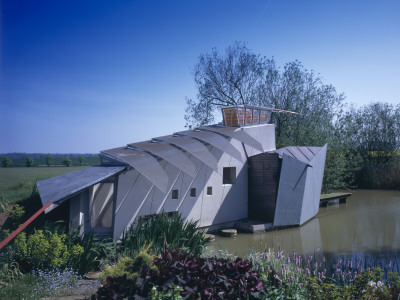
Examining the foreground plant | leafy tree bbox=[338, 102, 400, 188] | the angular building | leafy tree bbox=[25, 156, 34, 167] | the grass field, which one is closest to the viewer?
the foreground plant

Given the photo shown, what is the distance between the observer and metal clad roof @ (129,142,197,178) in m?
7.88

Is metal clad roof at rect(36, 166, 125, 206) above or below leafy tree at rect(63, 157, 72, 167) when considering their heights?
below

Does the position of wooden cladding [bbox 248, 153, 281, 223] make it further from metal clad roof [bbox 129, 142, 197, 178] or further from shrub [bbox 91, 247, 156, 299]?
shrub [bbox 91, 247, 156, 299]

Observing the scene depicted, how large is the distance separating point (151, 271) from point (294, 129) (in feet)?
61.5

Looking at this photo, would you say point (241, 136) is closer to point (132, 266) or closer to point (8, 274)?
point (132, 266)

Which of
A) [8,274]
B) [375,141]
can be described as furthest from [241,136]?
[375,141]

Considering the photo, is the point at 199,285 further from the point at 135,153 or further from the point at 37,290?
the point at 135,153

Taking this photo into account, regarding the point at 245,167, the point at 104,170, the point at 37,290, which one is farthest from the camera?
the point at 245,167

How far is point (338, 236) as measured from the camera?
1066 cm

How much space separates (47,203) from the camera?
6.14 m

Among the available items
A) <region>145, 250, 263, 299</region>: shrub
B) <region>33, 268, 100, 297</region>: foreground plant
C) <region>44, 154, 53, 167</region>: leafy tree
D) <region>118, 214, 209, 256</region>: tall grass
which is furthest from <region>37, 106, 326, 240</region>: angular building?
<region>44, 154, 53, 167</region>: leafy tree

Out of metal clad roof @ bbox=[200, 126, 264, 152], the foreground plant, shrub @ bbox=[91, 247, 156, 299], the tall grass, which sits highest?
metal clad roof @ bbox=[200, 126, 264, 152]

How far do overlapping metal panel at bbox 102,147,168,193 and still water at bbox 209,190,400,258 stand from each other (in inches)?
86.9

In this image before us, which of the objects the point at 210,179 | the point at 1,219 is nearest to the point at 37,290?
the point at 1,219
